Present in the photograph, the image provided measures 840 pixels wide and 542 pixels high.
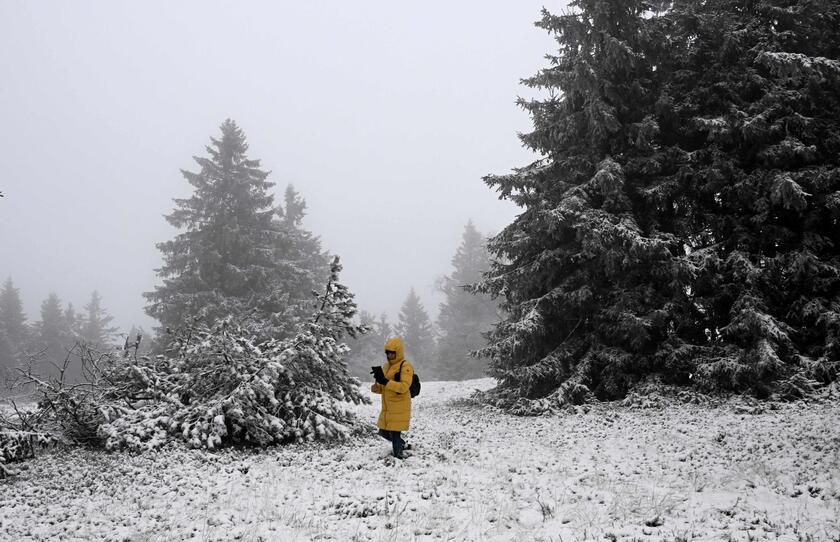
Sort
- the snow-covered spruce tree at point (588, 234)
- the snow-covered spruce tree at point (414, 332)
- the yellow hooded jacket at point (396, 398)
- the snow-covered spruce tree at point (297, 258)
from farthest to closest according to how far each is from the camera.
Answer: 1. the snow-covered spruce tree at point (414, 332)
2. the snow-covered spruce tree at point (297, 258)
3. the snow-covered spruce tree at point (588, 234)
4. the yellow hooded jacket at point (396, 398)

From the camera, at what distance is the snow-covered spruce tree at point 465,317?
41188mm

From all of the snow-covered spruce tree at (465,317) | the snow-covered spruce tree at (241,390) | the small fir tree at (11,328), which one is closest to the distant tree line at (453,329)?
the snow-covered spruce tree at (465,317)

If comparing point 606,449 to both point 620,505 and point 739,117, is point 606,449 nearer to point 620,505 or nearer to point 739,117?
point 620,505

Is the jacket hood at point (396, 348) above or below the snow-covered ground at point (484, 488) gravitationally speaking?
above

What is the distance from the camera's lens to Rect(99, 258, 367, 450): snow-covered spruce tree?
9.84 m

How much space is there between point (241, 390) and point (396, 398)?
3.46 m

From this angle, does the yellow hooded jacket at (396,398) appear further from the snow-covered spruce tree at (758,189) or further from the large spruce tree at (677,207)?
the snow-covered spruce tree at (758,189)

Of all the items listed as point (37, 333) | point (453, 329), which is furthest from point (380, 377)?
point (37, 333)

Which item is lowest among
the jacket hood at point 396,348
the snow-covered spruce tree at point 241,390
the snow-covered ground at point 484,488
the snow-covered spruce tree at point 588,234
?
the snow-covered ground at point 484,488

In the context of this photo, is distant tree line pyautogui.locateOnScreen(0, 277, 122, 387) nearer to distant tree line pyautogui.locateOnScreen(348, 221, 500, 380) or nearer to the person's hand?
distant tree line pyautogui.locateOnScreen(348, 221, 500, 380)

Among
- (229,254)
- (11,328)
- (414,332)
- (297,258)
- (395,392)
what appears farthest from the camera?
(414,332)

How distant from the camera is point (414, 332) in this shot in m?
50.8

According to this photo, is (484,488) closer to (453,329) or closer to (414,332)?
(453,329)

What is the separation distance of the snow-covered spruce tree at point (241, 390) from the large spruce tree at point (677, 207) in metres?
4.73
